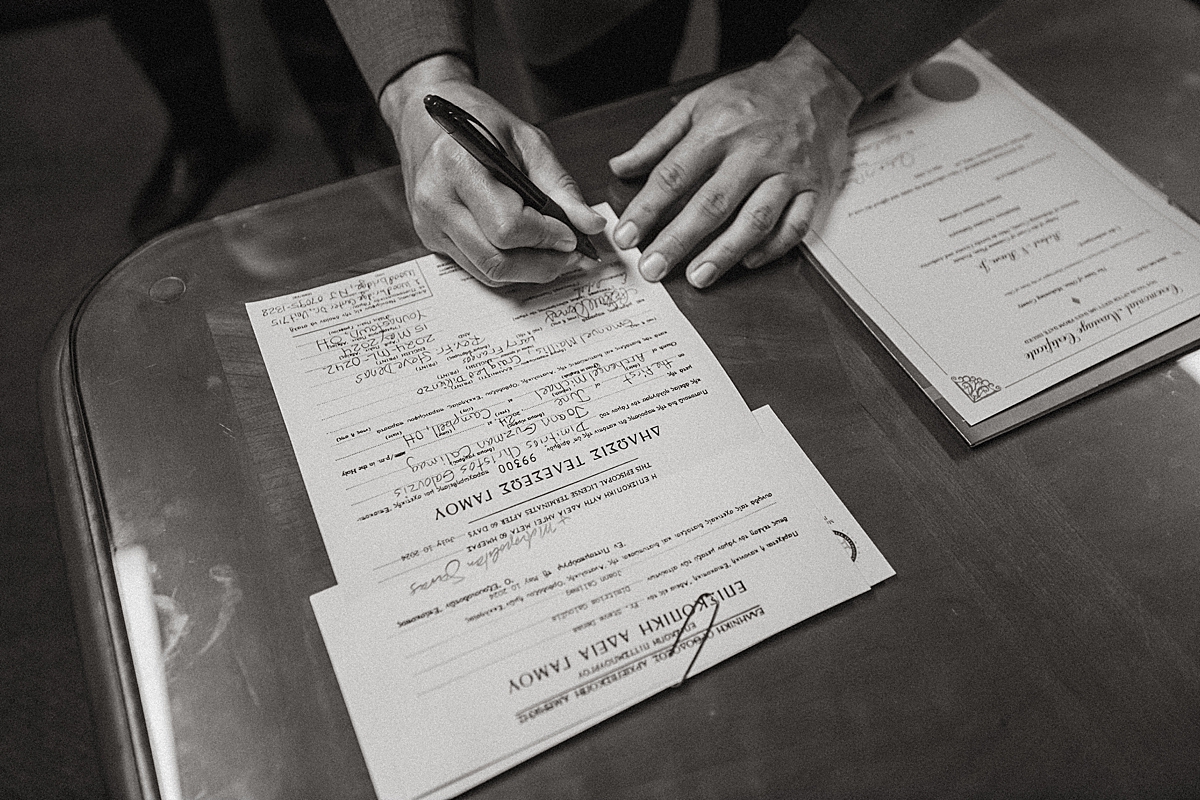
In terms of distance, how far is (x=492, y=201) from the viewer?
2.02 ft

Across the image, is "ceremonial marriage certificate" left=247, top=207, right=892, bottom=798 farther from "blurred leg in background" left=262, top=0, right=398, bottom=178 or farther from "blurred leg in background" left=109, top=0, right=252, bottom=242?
"blurred leg in background" left=109, top=0, right=252, bottom=242

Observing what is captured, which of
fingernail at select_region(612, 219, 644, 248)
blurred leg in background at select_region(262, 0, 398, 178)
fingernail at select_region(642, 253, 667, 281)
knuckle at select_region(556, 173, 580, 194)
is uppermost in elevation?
knuckle at select_region(556, 173, 580, 194)

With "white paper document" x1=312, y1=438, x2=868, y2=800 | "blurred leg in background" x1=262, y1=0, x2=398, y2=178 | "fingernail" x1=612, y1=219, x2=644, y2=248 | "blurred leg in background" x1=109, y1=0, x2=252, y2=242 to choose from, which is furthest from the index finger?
"blurred leg in background" x1=109, y1=0, x2=252, y2=242

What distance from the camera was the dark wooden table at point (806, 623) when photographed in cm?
45

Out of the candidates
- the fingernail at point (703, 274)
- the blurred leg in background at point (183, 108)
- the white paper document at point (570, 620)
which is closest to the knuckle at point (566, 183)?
the fingernail at point (703, 274)

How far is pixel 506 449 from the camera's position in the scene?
0.55 meters

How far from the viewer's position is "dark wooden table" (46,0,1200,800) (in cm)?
45

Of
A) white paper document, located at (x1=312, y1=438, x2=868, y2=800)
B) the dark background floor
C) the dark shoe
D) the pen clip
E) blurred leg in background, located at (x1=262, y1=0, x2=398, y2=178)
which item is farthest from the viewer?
the dark shoe

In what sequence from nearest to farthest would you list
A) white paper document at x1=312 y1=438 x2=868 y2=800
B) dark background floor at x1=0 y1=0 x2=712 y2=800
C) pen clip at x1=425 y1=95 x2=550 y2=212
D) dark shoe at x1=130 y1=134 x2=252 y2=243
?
white paper document at x1=312 y1=438 x2=868 y2=800, pen clip at x1=425 y1=95 x2=550 y2=212, dark background floor at x1=0 y1=0 x2=712 y2=800, dark shoe at x1=130 y1=134 x2=252 y2=243

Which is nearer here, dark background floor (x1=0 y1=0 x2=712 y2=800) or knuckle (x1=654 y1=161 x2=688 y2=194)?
knuckle (x1=654 y1=161 x2=688 y2=194)

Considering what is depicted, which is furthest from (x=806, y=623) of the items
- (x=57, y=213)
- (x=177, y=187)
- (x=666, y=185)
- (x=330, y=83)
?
(x=57, y=213)

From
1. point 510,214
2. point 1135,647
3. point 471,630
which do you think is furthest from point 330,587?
point 1135,647

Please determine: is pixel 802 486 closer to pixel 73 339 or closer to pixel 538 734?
pixel 538 734

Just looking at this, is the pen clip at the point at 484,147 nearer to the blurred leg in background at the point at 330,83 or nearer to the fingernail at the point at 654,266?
the fingernail at the point at 654,266
